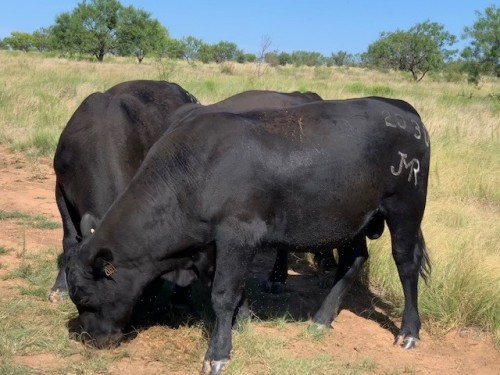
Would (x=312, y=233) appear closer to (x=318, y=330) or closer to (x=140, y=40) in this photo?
(x=318, y=330)

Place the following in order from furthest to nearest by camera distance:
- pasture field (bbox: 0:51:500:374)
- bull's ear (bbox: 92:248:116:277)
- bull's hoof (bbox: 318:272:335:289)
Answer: bull's hoof (bbox: 318:272:335:289), pasture field (bbox: 0:51:500:374), bull's ear (bbox: 92:248:116:277)

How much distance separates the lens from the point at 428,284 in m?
5.20

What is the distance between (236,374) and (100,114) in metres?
2.58

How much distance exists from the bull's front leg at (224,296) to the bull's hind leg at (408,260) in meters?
1.33

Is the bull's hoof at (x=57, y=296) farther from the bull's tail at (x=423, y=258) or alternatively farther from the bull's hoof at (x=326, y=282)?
the bull's tail at (x=423, y=258)

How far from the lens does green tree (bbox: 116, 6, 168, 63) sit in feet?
165

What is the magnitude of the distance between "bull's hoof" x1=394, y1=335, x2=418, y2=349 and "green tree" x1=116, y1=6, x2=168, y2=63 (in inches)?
1855

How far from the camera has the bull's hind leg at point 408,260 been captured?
4539 mm

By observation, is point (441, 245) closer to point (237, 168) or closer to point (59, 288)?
point (237, 168)

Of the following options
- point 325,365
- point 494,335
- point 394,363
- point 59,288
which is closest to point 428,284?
point 494,335

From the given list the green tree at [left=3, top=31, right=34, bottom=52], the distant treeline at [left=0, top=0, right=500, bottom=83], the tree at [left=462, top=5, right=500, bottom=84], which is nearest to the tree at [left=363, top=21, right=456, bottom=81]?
the distant treeline at [left=0, top=0, right=500, bottom=83]

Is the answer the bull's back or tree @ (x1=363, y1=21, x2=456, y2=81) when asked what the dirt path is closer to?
the bull's back

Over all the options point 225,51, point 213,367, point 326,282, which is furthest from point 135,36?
point 213,367

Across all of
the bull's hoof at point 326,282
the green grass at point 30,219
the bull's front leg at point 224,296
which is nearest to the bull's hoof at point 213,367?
the bull's front leg at point 224,296
